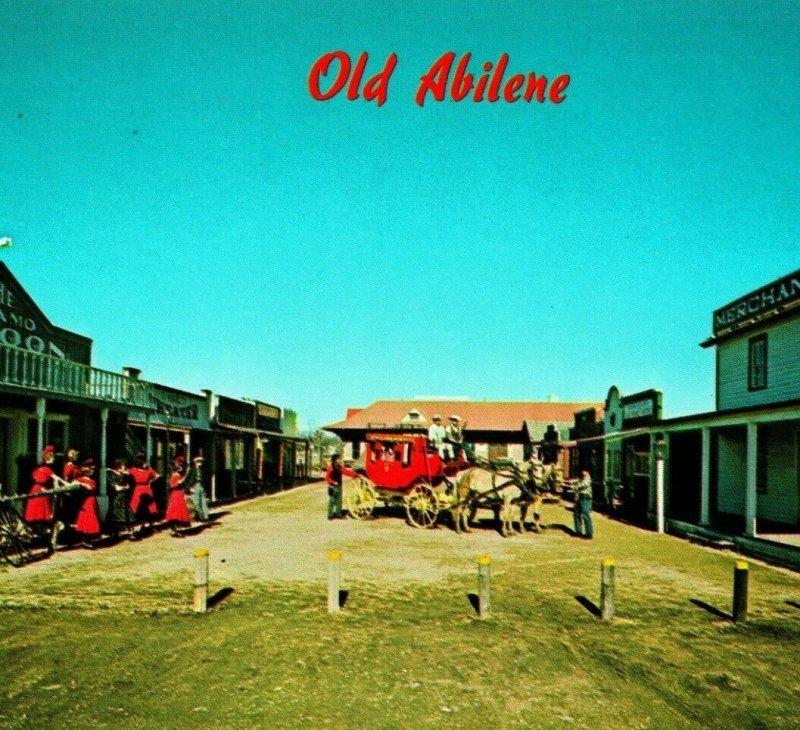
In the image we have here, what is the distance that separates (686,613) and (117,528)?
11121mm

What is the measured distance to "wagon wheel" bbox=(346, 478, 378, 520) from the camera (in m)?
17.3

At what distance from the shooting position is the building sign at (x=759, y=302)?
15602 mm

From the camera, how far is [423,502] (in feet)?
51.8

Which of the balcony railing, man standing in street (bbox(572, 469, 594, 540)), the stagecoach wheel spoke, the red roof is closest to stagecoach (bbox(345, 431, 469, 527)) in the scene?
man standing in street (bbox(572, 469, 594, 540))

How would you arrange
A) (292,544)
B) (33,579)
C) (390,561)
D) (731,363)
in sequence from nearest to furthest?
(33,579) < (390,561) < (292,544) < (731,363)

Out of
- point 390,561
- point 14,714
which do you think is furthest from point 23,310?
point 14,714

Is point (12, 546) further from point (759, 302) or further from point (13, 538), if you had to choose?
point (759, 302)

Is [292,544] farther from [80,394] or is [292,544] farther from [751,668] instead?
[751,668]

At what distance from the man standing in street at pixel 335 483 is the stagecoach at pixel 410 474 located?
704 mm

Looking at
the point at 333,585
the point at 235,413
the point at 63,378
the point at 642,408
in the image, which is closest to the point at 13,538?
the point at 63,378

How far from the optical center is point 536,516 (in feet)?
51.7

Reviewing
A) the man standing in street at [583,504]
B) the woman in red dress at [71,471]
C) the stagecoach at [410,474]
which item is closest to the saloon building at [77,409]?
the woman in red dress at [71,471]

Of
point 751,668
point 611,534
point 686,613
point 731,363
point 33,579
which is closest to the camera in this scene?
point 751,668

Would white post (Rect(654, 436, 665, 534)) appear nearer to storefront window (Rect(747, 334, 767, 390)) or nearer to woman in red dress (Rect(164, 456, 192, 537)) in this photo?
storefront window (Rect(747, 334, 767, 390))
